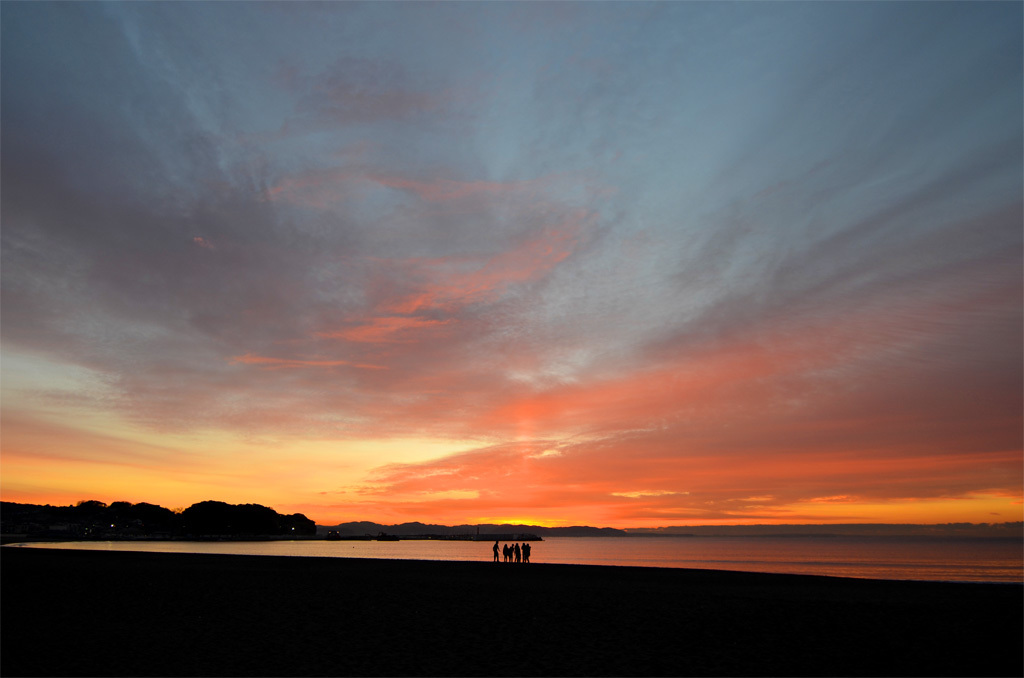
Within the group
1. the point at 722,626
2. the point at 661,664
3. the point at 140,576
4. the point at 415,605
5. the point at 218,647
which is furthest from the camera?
the point at 140,576

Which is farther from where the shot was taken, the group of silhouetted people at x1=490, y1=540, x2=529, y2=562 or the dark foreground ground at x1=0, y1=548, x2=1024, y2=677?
the group of silhouetted people at x1=490, y1=540, x2=529, y2=562

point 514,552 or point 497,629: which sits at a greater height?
point 514,552

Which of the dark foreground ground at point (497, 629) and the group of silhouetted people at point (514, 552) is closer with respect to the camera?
the dark foreground ground at point (497, 629)

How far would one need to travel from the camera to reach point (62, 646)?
13.0 meters

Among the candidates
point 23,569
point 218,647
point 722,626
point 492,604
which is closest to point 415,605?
point 492,604

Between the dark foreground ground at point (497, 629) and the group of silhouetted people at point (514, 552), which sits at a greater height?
the group of silhouetted people at point (514, 552)

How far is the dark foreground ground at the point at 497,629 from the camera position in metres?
12.1

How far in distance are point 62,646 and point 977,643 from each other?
20717 mm

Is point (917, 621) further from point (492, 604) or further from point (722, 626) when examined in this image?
point (492, 604)

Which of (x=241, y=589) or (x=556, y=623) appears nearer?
(x=556, y=623)

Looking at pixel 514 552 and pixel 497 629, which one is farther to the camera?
pixel 514 552

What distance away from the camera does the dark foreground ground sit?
1207 centimetres

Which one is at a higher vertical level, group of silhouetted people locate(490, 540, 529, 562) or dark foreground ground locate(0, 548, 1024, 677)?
group of silhouetted people locate(490, 540, 529, 562)

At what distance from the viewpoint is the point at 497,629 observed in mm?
15859
